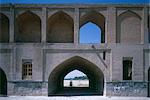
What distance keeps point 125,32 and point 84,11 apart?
137 inches

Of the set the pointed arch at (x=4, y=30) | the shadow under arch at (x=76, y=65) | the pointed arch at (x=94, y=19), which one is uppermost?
the pointed arch at (x=94, y=19)

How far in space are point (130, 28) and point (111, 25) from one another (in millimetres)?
1623

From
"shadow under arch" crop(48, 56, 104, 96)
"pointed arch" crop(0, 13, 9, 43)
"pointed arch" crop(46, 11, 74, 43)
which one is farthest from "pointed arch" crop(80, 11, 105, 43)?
"pointed arch" crop(0, 13, 9, 43)

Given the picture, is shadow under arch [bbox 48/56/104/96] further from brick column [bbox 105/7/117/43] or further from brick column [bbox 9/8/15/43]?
brick column [bbox 9/8/15/43]

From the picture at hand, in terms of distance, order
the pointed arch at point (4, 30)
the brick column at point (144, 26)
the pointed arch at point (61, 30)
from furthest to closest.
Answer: the pointed arch at point (61, 30) → the pointed arch at point (4, 30) → the brick column at point (144, 26)

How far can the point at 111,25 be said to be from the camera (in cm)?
2102

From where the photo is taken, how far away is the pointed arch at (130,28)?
21391 mm

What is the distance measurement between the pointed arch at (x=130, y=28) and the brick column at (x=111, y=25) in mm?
677

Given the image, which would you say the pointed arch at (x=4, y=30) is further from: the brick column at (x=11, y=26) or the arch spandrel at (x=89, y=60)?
the arch spandrel at (x=89, y=60)

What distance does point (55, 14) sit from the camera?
21703 millimetres

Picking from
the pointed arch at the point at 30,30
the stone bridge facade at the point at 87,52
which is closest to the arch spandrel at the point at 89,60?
the stone bridge facade at the point at 87,52

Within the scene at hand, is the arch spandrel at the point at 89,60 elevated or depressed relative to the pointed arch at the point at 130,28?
depressed

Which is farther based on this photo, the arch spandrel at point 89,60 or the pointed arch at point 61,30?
the pointed arch at point 61,30

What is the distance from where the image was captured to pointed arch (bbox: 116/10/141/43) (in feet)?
70.2
